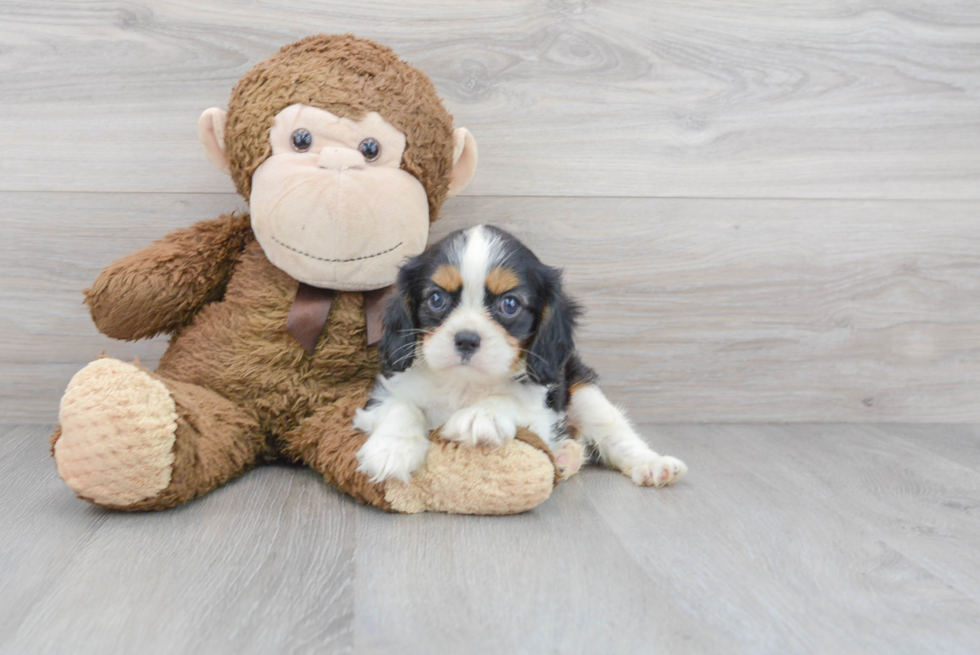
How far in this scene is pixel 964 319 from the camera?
2285 mm

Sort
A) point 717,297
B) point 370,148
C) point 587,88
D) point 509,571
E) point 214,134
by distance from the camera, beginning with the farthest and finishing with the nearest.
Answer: point 717,297, point 587,88, point 214,134, point 370,148, point 509,571

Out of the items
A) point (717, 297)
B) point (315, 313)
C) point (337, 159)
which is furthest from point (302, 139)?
point (717, 297)

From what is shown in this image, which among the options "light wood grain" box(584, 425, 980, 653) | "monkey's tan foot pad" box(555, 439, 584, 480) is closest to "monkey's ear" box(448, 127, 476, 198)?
"monkey's tan foot pad" box(555, 439, 584, 480)

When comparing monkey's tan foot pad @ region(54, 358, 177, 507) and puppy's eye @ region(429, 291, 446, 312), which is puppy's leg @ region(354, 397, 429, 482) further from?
monkey's tan foot pad @ region(54, 358, 177, 507)

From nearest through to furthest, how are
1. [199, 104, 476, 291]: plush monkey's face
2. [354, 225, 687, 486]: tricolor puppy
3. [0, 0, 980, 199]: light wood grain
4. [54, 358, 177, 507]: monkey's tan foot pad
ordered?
[54, 358, 177, 507]: monkey's tan foot pad
[354, 225, 687, 486]: tricolor puppy
[199, 104, 476, 291]: plush monkey's face
[0, 0, 980, 199]: light wood grain

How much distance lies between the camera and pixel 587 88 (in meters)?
2.08

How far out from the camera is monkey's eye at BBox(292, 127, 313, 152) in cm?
161

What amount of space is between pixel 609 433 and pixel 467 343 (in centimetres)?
57

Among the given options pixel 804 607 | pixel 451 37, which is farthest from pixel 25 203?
pixel 804 607

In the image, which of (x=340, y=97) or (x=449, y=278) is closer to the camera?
(x=449, y=278)

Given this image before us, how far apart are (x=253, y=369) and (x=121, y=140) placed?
2.44ft

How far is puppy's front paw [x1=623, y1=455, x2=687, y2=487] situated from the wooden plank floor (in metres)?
0.03

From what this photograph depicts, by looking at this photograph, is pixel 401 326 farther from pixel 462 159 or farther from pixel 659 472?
pixel 659 472

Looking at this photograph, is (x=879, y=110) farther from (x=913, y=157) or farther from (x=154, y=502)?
(x=154, y=502)
